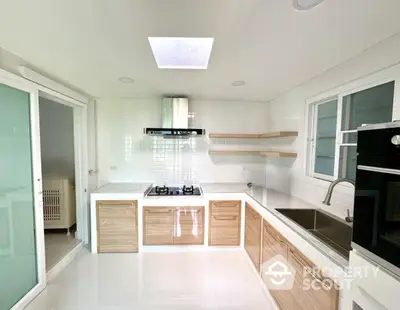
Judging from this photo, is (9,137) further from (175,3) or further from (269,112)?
(269,112)

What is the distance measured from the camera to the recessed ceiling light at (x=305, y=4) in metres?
1.14

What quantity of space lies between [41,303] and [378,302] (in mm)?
2781

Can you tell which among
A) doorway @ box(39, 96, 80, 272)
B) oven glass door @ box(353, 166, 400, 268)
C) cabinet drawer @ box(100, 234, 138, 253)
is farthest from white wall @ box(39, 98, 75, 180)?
oven glass door @ box(353, 166, 400, 268)

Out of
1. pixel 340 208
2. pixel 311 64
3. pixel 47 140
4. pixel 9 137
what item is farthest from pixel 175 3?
pixel 47 140

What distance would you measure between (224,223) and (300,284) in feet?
5.61

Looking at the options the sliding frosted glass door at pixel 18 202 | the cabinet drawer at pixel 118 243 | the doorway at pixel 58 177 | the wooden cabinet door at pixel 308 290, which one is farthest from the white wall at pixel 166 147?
the wooden cabinet door at pixel 308 290

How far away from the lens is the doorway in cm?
358

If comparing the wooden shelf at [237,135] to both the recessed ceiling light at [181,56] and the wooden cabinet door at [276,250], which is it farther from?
the wooden cabinet door at [276,250]

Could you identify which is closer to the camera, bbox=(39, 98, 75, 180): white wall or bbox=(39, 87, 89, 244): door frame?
bbox=(39, 87, 89, 244): door frame

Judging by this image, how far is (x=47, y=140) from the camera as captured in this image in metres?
3.99

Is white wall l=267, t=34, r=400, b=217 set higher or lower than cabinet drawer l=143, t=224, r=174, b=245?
higher

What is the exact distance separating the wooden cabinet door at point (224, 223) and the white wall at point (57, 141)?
268 centimetres

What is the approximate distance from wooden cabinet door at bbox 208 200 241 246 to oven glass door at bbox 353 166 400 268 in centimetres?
222
